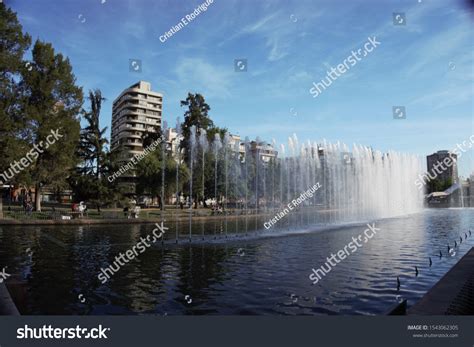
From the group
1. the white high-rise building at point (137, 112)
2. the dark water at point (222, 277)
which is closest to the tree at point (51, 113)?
the dark water at point (222, 277)

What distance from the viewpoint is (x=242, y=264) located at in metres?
13.5

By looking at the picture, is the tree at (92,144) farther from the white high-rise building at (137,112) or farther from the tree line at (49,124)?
the white high-rise building at (137,112)

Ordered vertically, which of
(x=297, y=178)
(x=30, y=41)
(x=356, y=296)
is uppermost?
(x=30, y=41)

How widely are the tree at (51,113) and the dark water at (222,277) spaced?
1953 centimetres

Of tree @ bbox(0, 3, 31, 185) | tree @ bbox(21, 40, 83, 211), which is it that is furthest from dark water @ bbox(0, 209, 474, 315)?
tree @ bbox(21, 40, 83, 211)

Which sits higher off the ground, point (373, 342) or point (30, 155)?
point (30, 155)

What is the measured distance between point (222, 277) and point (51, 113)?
33496 millimetres

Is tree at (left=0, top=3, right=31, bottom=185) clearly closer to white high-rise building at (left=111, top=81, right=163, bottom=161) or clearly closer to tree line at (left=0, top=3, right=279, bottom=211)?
tree line at (left=0, top=3, right=279, bottom=211)

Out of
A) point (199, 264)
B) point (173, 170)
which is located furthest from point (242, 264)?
point (173, 170)

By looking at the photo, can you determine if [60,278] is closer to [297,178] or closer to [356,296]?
[356,296]

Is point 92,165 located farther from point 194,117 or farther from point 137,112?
point 137,112

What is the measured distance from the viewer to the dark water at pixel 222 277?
8.40m

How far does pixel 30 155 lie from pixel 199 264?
2761 cm

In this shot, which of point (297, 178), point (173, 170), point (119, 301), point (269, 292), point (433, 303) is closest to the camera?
point (433, 303)
